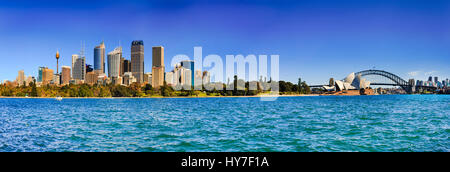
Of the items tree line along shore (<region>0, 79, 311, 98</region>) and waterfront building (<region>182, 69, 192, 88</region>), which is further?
waterfront building (<region>182, 69, 192, 88</region>)

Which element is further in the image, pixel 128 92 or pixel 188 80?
pixel 188 80

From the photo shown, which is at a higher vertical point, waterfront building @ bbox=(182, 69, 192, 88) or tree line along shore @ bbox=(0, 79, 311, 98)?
waterfront building @ bbox=(182, 69, 192, 88)

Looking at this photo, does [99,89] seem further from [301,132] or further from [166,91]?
[301,132]

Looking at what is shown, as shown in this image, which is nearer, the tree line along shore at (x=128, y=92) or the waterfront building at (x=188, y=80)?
the tree line along shore at (x=128, y=92)

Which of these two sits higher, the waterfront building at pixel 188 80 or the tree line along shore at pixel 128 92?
the waterfront building at pixel 188 80

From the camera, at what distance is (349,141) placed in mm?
15359

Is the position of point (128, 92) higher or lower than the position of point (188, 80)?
lower
